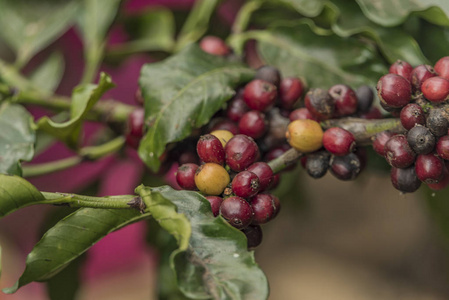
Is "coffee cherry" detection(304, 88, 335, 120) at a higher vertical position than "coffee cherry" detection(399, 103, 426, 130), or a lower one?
lower

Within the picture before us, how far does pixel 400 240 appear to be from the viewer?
3.90ft

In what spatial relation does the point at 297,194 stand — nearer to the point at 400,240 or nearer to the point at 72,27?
the point at 400,240

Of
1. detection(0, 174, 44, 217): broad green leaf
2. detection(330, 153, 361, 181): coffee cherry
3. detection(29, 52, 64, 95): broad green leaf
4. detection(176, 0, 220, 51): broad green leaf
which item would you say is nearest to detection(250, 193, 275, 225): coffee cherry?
detection(330, 153, 361, 181): coffee cherry

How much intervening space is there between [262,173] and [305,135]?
0.07 m

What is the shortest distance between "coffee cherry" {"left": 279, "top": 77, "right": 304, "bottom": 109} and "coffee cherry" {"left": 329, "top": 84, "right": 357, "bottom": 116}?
5cm

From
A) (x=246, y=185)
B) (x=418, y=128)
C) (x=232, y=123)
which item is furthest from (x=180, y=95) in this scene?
(x=418, y=128)

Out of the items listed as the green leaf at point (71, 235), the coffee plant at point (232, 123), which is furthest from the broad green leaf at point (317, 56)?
the green leaf at point (71, 235)

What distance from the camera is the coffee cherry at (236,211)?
1.57 feet

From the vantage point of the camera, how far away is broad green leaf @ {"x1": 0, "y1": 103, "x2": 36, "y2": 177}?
2.00 ft

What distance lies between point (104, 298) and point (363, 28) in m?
1.10

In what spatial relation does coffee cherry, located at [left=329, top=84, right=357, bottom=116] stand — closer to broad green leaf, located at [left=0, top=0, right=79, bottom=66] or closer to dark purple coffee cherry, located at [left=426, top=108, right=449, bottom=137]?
dark purple coffee cherry, located at [left=426, top=108, right=449, bottom=137]

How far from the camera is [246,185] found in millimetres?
495

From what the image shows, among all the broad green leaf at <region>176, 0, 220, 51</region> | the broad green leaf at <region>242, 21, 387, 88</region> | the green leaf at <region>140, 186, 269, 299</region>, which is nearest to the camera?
the green leaf at <region>140, 186, 269, 299</region>

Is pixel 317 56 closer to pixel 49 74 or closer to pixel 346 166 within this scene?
pixel 346 166
